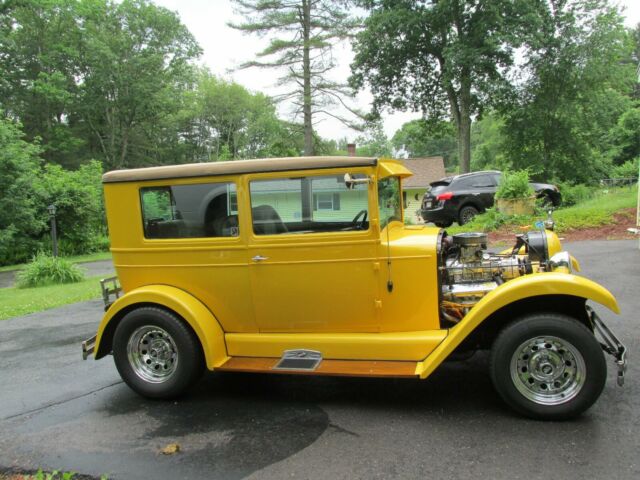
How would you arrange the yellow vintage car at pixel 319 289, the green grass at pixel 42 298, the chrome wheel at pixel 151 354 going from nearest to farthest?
the yellow vintage car at pixel 319 289 < the chrome wheel at pixel 151 354 < the green grass at pixel 42 298

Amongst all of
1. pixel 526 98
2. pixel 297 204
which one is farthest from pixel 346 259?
pixel 526 98

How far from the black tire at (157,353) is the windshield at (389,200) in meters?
1.93

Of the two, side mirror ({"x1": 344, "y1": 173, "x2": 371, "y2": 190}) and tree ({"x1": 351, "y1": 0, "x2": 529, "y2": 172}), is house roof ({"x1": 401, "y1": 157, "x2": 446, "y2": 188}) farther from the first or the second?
side mirror ({"x1": 344, "y1": 173, "x2": 371, "y2": 190})

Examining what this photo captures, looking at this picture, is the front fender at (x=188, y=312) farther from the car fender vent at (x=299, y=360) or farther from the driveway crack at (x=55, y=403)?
the driveway crack at (x=55, y=403)

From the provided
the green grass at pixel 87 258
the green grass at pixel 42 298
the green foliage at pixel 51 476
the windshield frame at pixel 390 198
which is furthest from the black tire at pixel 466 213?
the green grass at pixel 87 258

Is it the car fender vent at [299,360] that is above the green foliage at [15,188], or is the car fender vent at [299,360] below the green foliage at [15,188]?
below

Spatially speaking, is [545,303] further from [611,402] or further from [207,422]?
[207,422]

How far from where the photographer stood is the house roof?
112 feet

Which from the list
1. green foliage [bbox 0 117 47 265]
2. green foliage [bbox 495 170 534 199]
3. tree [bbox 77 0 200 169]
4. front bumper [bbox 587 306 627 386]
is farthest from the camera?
tree [bbox 77 0 200 169]

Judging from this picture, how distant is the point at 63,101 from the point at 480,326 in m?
40.9

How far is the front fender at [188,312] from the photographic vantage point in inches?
145

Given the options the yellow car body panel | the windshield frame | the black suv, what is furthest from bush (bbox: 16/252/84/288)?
the windshield frame

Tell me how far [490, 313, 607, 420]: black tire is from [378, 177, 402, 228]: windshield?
4.25 feet

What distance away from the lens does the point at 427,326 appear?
352cm
